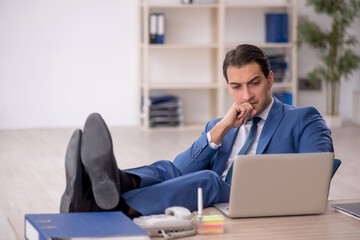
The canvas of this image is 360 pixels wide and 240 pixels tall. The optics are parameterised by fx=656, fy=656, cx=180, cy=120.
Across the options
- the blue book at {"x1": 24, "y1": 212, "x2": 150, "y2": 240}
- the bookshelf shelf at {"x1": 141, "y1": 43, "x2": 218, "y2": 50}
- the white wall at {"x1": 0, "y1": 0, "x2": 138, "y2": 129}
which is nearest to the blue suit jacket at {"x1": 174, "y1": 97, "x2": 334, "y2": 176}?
the blue book at {"x1": 24, "y1": 212, "x2": 150, "y2": 240}

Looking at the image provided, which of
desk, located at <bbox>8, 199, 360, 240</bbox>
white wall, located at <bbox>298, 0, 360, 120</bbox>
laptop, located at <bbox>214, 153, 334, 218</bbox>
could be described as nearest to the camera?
desk, located at <bbox>8, 199, 360, 240</bbox>

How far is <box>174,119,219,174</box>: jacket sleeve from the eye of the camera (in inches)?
96.3

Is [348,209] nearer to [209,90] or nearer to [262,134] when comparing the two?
[262,134]

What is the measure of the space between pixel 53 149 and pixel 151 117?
1.44 metres

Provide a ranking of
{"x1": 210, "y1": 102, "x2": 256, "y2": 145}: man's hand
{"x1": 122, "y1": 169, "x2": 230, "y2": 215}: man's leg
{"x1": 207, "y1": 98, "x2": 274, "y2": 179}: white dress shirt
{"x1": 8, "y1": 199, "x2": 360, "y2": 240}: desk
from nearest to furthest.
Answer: {"x1": 8, "y1": 199, "x2": 360, "y2": 240}: desk
{"x1": 122, "y1": 169, "x2": 230, "y2": 215}: man's leg
{"x1": 210, "y1": 102, "x2": 256, "y2": 145}: man's hand
{"x1": 207, "y1": 98, "x2": 274, "y2": 179}: white dress shirt

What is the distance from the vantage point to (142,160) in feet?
16.4

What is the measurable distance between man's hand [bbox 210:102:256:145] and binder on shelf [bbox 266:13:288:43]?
452cm

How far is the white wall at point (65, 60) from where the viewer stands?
6.50 m

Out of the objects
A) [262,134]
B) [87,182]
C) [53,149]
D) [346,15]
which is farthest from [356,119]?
[87,182]

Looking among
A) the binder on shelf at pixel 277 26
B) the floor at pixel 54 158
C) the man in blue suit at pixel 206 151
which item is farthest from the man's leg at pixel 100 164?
the binder on shelf at pixel 277 26

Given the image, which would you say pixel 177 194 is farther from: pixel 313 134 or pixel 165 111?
pixel 165 111

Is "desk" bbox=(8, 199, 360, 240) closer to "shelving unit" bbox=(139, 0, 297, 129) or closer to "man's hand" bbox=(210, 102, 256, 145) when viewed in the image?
"man's hand" bbox=(210, 102, 256, 145)

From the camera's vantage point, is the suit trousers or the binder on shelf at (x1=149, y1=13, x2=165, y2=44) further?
the binder on shelf at (x1=149, y1=13, x2=165, y2=44)

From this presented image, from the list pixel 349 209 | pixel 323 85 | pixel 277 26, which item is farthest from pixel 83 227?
pixel 323 85
